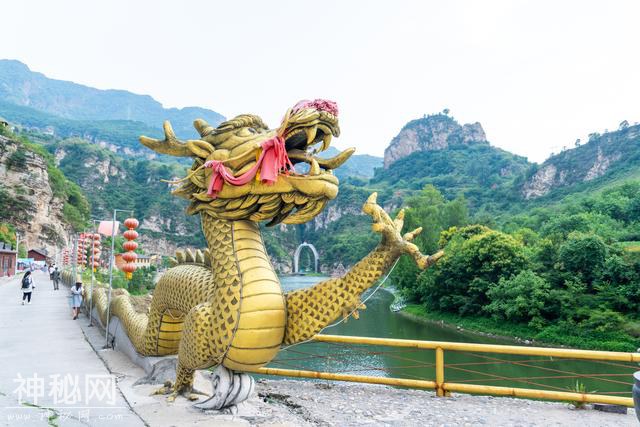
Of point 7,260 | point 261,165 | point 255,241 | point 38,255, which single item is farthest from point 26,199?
point 261,165

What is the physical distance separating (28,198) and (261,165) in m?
43.0

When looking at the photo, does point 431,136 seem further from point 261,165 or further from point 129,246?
point 261,165

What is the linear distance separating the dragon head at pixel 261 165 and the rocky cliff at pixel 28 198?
40.6m

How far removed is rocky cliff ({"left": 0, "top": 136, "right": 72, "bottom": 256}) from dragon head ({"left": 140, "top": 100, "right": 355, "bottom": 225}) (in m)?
40.6

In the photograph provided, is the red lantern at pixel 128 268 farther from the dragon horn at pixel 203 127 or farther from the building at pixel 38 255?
the building at pixel 38 255

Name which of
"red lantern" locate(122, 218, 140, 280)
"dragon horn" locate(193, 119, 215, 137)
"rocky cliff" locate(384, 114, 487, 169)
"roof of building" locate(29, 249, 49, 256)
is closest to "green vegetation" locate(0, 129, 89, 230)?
"roof of building" locate(29, 249, 49, 256)

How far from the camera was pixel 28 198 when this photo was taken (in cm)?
3791

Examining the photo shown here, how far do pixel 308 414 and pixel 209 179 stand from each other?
99.5 inches

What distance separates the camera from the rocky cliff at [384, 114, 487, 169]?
10769 centimetres

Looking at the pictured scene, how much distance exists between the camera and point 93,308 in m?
7.84

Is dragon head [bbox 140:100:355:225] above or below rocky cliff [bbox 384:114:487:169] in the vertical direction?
below

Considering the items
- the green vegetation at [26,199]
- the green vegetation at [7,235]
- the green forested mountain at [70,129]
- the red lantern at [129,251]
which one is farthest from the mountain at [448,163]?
the green forested mountain at [70,129]

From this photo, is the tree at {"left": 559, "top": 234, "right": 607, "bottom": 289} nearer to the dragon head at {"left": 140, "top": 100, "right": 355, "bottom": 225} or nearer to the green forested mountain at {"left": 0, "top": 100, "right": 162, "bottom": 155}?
the dragon head at {"left": 140, "top": 100, "right": 355, "bottom": 225}

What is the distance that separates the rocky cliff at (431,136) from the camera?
353 feet
